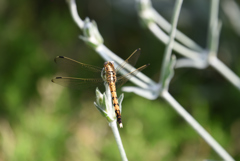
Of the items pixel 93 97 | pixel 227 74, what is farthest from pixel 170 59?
pixel 93 97

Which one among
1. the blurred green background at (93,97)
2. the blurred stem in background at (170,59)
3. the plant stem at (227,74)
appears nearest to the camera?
the blurred stem in background at (170,59)

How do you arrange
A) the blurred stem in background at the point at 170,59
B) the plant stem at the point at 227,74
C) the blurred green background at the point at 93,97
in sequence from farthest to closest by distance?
the blurred green background at the point at 93,97
the plant stem at the point at 227,74
the blurred stem in background at the point at 170,59

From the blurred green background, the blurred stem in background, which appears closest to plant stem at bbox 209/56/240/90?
the blurred stem in background

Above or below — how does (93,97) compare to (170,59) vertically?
above

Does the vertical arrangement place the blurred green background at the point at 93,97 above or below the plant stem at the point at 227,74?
above

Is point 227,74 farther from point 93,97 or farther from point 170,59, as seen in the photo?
point 93,97

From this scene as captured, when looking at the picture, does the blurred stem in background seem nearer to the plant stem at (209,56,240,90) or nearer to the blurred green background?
the plant stem at (209,56,240,90)

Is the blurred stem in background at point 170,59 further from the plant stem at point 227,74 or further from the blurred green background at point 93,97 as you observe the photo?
the blurred green background at point 93,97

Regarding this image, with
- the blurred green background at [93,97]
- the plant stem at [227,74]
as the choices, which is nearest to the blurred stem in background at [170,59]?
the plant stem at [227,74]

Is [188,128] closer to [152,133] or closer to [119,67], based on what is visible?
[152,133]
